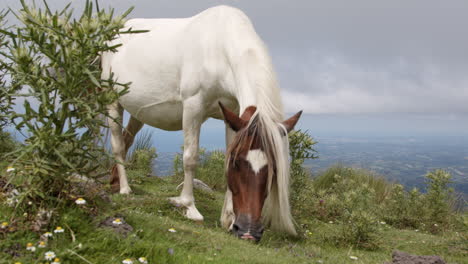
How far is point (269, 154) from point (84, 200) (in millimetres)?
1693

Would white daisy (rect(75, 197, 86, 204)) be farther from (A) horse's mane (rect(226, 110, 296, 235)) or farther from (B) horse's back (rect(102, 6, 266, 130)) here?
(B) horse's back (rect(102, 6, 266, 130))

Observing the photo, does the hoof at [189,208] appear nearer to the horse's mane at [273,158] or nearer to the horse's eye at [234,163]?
the horse's mane at [273,158]

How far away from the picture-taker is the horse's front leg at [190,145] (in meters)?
5.14

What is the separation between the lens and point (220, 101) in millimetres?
5082

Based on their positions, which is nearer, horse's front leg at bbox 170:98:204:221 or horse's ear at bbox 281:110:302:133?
horse's ear at bbox 281:110:302:133

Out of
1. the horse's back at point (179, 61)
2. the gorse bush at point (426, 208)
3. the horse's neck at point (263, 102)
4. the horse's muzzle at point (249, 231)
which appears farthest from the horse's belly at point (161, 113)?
the gorse bush at point (426, 208)

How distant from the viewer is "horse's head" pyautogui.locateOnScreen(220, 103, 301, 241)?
364 centimetres

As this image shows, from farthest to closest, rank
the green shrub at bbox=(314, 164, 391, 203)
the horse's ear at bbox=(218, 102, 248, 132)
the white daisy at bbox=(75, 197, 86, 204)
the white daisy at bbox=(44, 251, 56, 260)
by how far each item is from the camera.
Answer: the green shrub at bbox=(314, 164, 391, 203), the horse's ear at bbox=(218, 102, 248, 132), the white daisy at bbox=(75, 197, 86, 204), the white daisy at bbox=(44, 251, 56, 260)

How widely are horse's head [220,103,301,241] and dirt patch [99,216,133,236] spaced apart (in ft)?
3.41

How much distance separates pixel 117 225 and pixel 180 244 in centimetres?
58

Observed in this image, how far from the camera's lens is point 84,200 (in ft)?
10.1

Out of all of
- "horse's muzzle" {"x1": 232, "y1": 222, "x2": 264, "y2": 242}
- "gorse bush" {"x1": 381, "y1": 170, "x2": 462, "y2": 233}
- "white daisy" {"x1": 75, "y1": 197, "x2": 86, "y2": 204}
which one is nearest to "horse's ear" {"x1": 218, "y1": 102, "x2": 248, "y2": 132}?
"horse's muzzle" {"x1": 232, "y1": 222, "x2": 264, "y2": 242}

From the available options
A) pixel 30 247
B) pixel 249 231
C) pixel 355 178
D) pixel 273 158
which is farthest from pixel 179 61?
pixel 355 178

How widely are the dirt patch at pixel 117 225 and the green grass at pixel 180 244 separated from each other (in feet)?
0.17
